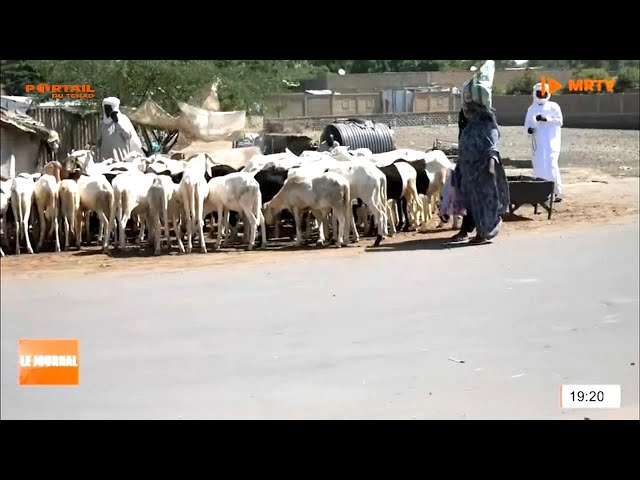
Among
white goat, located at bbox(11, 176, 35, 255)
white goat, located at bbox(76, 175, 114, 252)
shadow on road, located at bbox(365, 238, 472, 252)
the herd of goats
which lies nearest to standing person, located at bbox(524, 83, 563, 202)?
Result: the herd of goats

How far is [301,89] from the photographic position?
22125 millimetres

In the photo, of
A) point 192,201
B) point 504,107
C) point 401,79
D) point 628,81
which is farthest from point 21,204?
point 628,81

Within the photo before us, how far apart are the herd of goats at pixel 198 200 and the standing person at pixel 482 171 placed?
3.64 feet

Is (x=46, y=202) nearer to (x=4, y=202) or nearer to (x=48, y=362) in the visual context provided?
(x=4, y=202)

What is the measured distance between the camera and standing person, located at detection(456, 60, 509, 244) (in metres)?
12.0

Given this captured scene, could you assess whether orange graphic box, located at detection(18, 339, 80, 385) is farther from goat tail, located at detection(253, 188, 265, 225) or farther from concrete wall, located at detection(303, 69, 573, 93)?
concrete wall, located at detection(303, 69, 573, 93)

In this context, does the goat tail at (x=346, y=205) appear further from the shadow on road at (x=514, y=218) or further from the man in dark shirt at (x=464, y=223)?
the shadow on road at (x=514, y=218)

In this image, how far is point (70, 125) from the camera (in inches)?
661

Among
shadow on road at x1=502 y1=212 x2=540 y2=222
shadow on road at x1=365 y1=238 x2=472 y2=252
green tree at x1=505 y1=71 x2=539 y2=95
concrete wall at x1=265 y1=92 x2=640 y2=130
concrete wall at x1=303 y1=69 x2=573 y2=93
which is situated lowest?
shadow on road at x1=365 y1=238 x2=472 y2=252

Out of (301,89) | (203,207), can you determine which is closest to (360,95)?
(301,89)

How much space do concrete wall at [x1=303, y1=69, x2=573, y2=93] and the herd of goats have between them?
2.14 meters

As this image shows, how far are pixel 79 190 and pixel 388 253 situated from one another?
3804 mm

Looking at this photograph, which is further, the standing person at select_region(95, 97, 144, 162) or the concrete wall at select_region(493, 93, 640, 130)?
the concrete wall at select_region(493, 93, 640, 130)

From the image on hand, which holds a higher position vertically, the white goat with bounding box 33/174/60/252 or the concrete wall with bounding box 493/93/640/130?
the concrete wall with bounding box 493/93/640/130
